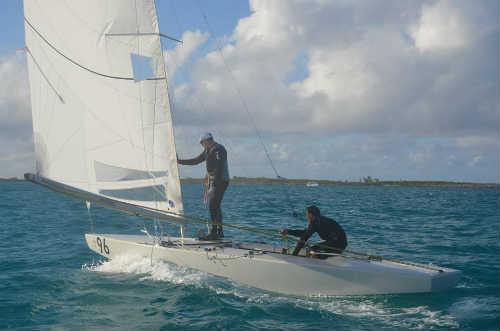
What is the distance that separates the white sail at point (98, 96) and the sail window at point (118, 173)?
0.06 feet

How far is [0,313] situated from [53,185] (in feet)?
7.08

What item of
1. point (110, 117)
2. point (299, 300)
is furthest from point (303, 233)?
→ point (110, 117)

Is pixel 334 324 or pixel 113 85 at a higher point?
pixel 113 85

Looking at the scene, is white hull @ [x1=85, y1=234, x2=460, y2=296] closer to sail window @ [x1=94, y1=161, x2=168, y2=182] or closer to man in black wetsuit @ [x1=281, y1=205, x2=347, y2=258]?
man in black wetsuit @ [x1=281, y1=205, x2=347, y2=258]

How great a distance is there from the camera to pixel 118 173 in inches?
373

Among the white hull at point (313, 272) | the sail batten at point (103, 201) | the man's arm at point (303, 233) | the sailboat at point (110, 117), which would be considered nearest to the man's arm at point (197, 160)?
the sailboat at point (110, 117)

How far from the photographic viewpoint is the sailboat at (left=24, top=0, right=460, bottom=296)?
357 inches

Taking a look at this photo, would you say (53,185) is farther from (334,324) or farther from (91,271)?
(334,324)

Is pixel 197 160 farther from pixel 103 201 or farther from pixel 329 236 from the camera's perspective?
pixel 329 236

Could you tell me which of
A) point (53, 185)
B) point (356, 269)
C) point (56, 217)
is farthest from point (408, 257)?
point (56, 217)

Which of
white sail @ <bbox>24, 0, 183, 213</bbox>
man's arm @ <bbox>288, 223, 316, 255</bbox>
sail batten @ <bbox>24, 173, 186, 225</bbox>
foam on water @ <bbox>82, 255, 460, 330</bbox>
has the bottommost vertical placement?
foam on water @ <bbox>82, 255, 460, 330</bbox>

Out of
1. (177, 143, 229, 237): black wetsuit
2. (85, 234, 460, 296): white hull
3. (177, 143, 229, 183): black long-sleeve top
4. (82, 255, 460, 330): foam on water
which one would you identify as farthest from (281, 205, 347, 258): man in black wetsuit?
(177, 143, 229, 183): black long-sleeve top

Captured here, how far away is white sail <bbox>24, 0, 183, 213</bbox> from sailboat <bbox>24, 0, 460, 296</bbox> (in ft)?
0.06

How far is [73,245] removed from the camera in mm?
14109
